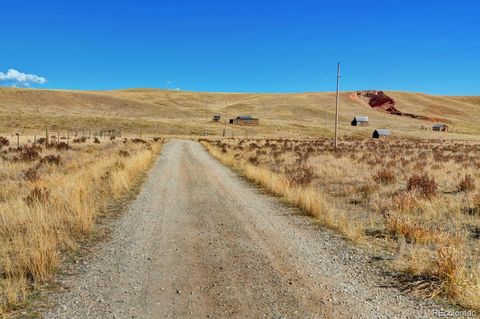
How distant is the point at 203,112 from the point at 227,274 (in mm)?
121161

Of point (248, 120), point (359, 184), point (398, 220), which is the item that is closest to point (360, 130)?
point (248, 120)

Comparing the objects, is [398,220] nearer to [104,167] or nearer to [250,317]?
[250,317]

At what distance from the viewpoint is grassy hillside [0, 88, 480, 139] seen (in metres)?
85.6

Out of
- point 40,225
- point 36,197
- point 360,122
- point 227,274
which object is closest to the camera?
point 227,274

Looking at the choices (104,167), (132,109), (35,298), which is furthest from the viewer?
(132,109)

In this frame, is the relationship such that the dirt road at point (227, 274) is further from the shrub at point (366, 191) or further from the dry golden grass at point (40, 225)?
the shrub at point (366, 191)

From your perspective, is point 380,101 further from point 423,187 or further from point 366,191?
point 366,191

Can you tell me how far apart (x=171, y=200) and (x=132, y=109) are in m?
118

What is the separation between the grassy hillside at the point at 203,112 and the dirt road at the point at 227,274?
2663 inches

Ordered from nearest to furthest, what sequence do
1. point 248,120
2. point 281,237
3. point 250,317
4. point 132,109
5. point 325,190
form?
point 250,317 → point 281,237 → point 325,190 → point 248,120 → point 132,109

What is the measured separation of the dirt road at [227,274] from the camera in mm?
4543

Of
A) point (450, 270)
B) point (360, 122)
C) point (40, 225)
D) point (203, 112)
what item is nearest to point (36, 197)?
point (40, 225)

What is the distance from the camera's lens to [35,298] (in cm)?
478

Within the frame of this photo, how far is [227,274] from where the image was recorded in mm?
5641
